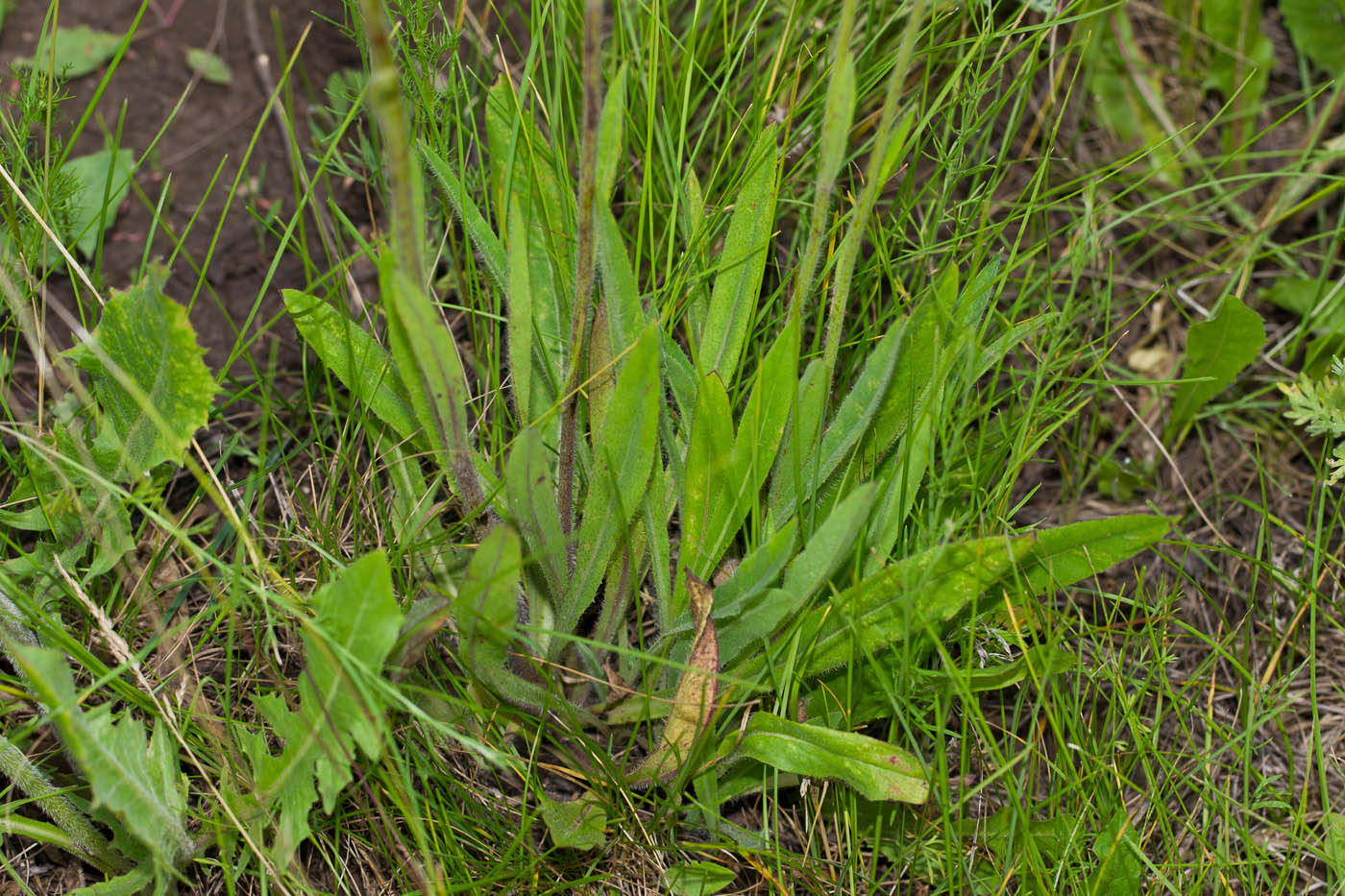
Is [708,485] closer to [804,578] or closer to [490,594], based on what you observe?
[804,578]

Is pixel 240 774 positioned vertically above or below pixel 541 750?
above

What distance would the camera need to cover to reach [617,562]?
164 centimetres

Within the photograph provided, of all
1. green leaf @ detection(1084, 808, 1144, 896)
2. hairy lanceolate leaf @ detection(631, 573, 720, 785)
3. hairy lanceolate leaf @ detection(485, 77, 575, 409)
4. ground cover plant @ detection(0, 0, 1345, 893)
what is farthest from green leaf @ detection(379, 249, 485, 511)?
green leaf @ detection(1084, 808, 1144, 896)

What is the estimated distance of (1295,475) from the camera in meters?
2.25

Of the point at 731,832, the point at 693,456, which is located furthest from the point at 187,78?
the point at 731,832

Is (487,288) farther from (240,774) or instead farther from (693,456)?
(240,774)

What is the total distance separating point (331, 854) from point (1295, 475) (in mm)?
1972

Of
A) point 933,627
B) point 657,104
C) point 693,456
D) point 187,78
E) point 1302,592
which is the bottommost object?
point 1302,592

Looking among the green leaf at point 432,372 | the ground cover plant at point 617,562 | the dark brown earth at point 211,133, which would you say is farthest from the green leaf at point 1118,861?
the dark brown earth at point 211,133

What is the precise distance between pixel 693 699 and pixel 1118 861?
2.21ft

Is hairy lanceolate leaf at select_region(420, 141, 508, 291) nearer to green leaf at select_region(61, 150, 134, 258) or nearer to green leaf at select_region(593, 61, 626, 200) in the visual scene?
green leaf at select_region(593, 61, 626, 200)

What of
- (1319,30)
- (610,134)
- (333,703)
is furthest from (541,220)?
(1319,30)

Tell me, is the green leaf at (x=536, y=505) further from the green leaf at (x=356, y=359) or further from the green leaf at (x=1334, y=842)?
the green leaf at (x=1334, y=842)

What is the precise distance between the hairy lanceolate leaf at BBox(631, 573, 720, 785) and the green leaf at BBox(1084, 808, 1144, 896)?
599 mm
